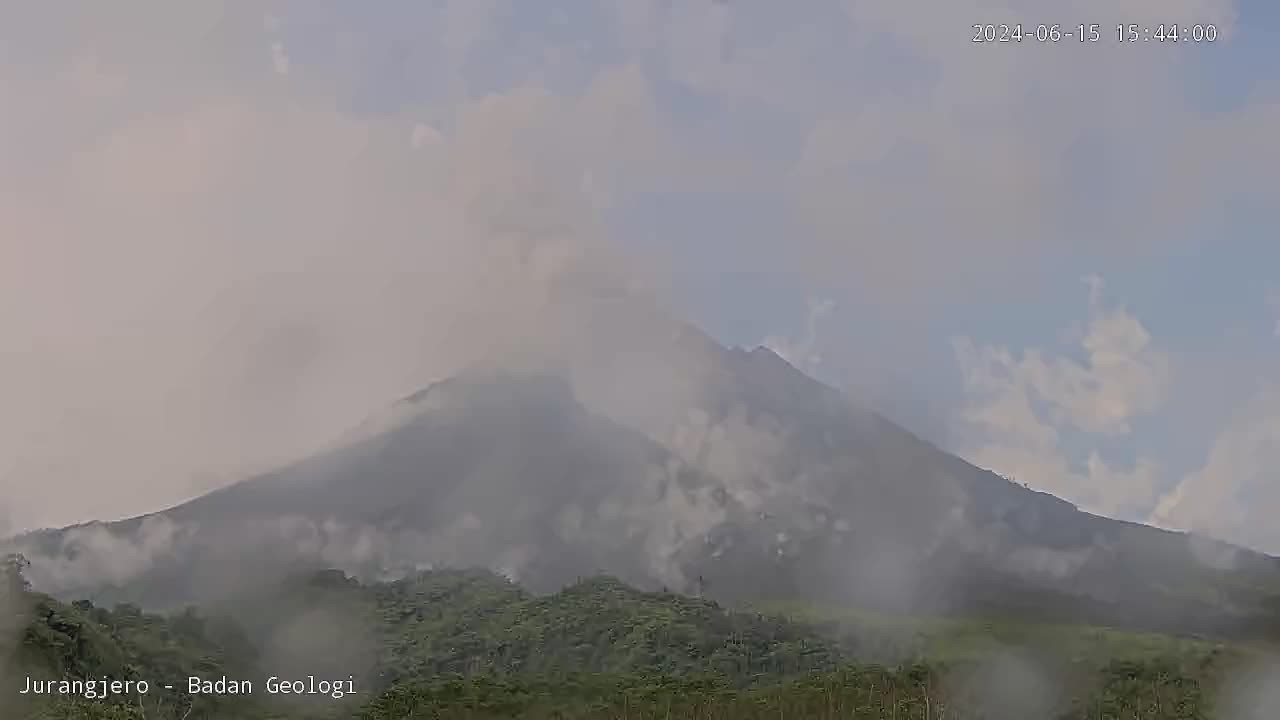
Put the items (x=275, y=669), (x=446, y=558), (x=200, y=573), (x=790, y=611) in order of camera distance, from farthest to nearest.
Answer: (x=446, y=558) < (x=200, y=573) < (x=790, y=611) < (x=275, y=669)

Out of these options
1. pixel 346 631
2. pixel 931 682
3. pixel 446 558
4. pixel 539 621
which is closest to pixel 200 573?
pixel 446 558

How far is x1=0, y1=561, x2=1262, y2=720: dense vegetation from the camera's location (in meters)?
70.8

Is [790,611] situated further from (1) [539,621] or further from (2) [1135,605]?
(2) [1135,605]

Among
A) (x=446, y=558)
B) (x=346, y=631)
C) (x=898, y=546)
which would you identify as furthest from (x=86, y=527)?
(x=898, y=546)

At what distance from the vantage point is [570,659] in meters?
121

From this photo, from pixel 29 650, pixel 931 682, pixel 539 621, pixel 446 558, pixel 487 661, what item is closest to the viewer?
pixel 29 650

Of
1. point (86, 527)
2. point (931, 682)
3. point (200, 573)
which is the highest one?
point (86, 527)

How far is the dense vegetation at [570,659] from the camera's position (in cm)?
7075

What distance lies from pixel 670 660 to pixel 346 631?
36.6 metres

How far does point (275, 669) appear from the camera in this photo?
101438mm

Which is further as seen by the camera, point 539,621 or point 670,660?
point 539,621

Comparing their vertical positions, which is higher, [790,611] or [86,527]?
[86,527]

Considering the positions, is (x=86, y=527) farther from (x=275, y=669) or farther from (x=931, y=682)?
(x=931, y=682)

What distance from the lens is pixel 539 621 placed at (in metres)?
132
